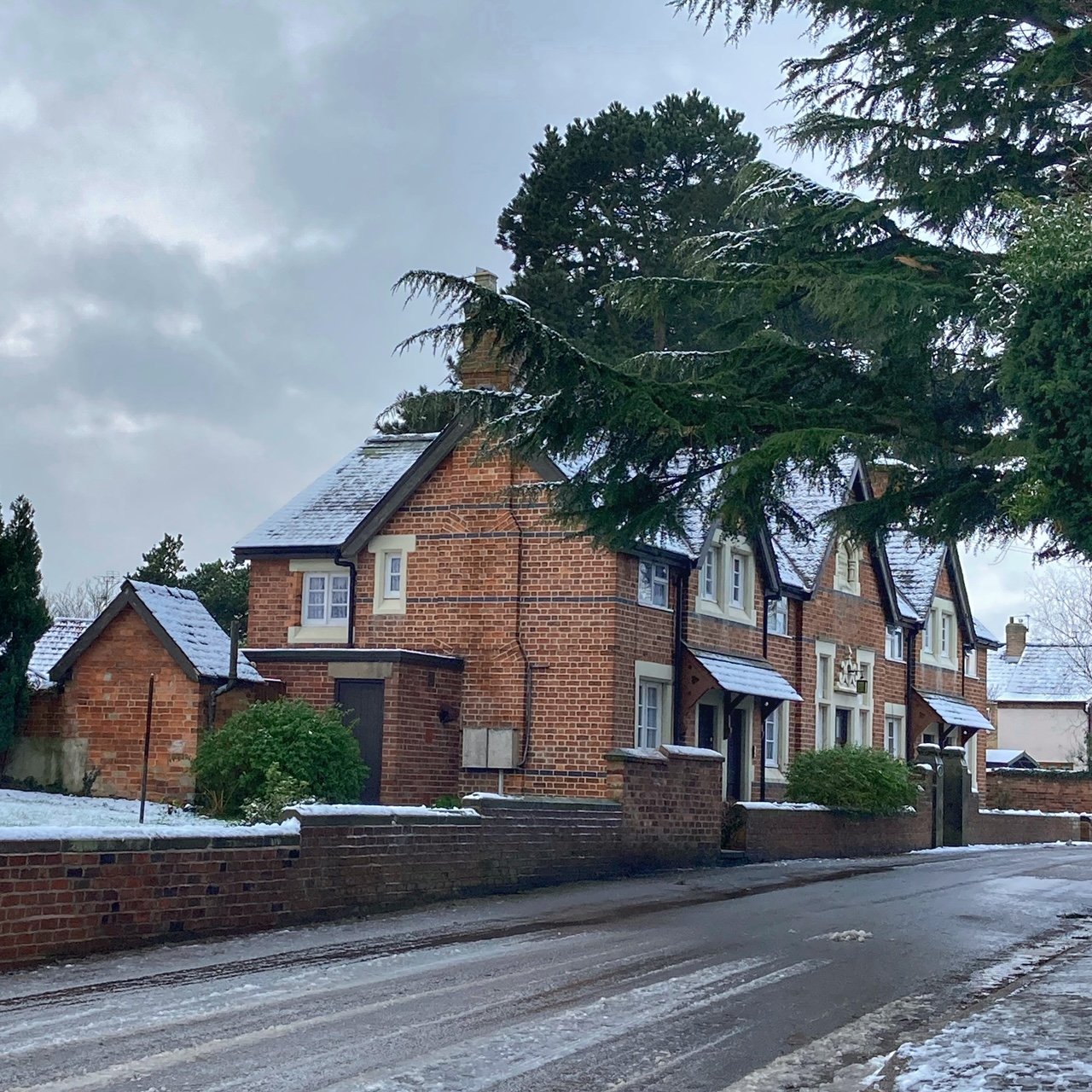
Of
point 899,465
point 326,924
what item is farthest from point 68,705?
point 899,465

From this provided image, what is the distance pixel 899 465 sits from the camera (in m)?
17.1

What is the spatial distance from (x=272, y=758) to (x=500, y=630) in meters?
7.09

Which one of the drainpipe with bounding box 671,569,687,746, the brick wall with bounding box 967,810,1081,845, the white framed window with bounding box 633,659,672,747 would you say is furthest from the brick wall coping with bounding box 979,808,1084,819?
the white framed window with bounding box 633,659,672,747

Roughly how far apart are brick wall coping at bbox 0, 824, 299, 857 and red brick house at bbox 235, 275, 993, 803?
10351 millimetres

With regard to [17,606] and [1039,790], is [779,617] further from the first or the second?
[1039,790]

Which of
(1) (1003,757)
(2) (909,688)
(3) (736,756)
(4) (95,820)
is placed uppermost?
(2) (909,688)

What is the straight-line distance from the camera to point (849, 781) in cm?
2970

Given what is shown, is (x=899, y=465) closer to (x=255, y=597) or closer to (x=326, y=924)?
(x=326, y=924)

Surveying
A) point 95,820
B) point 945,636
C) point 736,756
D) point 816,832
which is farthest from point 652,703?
point 945,636

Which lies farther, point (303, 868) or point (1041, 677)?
point (1041, 677)

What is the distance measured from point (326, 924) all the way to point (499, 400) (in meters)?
5.88

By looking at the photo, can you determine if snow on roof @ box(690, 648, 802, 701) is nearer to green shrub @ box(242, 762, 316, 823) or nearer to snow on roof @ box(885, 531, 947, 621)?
snow on roof @ box(885, 531, 947, 621)

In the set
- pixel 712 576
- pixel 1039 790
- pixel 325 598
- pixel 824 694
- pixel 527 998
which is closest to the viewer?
pixel 527 998

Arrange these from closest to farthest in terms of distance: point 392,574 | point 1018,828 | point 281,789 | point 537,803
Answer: point 537,803 < point 281,789 < point 392,574 < point 1018,828
